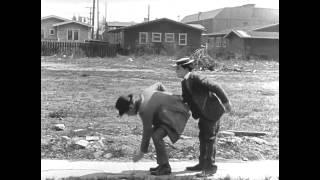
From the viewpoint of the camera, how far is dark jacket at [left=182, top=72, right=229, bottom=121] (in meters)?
6.27

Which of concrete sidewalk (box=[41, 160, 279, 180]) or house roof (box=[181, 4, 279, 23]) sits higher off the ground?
house roof (box=[181, 4, 279, 23])

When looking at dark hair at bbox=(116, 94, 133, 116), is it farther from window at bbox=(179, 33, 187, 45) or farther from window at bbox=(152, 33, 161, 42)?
window at bbox=(179, 33, 187, 45)

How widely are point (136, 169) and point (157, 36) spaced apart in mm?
26769

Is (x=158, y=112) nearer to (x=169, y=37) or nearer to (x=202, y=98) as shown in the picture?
(x=202, y=98)

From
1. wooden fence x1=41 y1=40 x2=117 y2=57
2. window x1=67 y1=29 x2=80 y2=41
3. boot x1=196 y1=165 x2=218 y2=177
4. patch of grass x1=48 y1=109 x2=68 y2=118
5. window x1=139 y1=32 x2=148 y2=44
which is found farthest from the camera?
window x1=67 y1=29 x2=80 y2=41

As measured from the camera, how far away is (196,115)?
642 cm

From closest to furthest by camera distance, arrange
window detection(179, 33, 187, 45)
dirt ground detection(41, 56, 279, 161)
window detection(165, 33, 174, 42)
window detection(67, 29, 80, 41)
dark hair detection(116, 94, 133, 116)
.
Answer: dark hair detection(116, 94, 133, 116), dirt ground detection(41, 56, 279, 161), window detection(165, 33, 174, 42), window detection(179, 33, 187, 45), window detection(67, 29, 80, 41)

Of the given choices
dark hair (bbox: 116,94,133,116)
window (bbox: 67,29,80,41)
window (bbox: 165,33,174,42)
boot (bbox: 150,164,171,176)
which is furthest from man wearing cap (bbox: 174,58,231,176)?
window (bbox: 67,29,80,41)

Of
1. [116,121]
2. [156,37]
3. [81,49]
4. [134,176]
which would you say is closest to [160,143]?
[134,176]

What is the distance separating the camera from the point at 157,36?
3300 centimetres

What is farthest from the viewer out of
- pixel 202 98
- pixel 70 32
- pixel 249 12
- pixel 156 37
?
pixel 70 32
